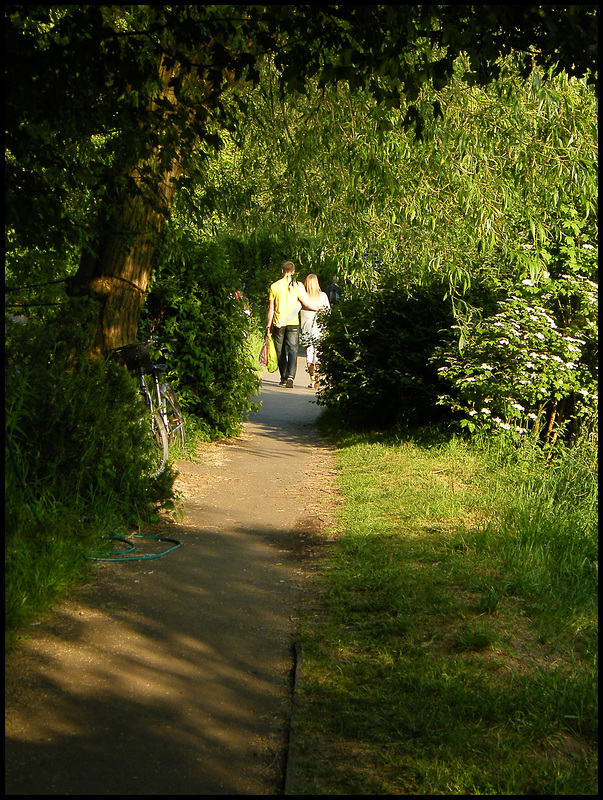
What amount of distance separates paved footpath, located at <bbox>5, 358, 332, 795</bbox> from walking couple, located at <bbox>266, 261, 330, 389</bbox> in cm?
896

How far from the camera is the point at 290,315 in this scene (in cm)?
1581

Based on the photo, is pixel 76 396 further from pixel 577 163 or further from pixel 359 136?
pixel 577 163

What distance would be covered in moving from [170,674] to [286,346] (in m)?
12.5

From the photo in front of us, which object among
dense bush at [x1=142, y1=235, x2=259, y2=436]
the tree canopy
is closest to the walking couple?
dense bush at [x1=142, y1=235, x2=259, y2=436]

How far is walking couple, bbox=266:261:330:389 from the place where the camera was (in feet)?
51.9

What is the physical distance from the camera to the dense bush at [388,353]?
10430 millimetres

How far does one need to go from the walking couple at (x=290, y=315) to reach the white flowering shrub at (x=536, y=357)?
Answer: 5672mm

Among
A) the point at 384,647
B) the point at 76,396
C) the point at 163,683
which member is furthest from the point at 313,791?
the point at 76,396

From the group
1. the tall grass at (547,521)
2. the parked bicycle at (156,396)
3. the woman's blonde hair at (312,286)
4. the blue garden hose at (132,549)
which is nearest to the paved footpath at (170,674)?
the blue garden hose at (132,549)

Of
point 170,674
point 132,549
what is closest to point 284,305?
point 132,549

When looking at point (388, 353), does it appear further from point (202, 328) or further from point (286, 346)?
point (286, 346)

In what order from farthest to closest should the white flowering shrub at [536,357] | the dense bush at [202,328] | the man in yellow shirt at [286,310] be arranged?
the man in yellow shirt at [286,310], the dense bush at [202,328], the white flowering shrub at [536,357]

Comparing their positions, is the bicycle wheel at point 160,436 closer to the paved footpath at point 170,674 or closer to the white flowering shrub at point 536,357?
the paved footpath at point 170,674

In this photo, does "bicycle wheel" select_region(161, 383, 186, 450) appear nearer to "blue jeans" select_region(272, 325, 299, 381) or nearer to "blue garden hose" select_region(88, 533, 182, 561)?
"blue garden hose" select_region(88, 533, 182, 561)
